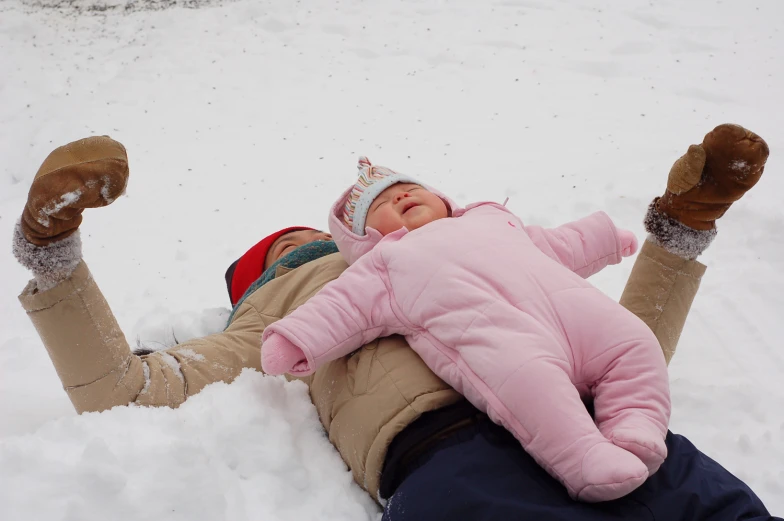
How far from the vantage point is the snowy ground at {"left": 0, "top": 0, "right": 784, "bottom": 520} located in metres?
1.46

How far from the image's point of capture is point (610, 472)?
3.87 ft

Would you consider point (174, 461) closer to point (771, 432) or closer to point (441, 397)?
point (441, 397)

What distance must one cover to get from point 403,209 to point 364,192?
0.45 feet

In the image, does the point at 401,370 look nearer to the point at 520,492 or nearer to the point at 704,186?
the point at 520,492

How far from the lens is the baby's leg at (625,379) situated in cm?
125

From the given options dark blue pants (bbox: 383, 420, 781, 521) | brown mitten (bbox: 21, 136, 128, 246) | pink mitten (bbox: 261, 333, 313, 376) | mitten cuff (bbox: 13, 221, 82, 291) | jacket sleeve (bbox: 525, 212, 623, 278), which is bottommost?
dark blue pants (bbox: 383, 420, 781, 521)

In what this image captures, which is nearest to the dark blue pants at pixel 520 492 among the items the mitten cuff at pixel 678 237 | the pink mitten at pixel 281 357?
the pink mitten at pixel 281 357

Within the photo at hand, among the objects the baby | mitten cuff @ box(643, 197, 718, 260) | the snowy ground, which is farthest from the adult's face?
mitten cuff @ box(643, 197, 718, 260)

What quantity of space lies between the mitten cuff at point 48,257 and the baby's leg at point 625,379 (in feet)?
3.88

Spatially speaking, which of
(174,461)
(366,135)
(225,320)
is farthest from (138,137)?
(174,461)

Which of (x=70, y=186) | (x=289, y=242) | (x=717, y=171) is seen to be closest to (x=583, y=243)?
(x=717, y=171)

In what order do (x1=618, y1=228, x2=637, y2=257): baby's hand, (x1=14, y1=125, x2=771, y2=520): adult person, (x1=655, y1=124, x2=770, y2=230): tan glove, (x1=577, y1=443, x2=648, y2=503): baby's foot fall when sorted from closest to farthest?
(x1=577, y1=443, x2=648, y2=503): baby's foot, (x1=14, y1=125, x2=771, y2=520): adult person, (x1=655, y1=124, x2=770, y2=230): tan glove, (x1=618, y1=228, x2=637, y2=257): baby's hand

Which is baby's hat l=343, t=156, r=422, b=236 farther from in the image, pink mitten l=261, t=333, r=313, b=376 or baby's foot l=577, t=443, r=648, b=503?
baby's foot l=577, t=443, r=648, b=503

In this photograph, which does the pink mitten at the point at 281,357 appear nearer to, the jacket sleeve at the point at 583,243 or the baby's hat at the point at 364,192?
the baby's hat at the point at 364,192
